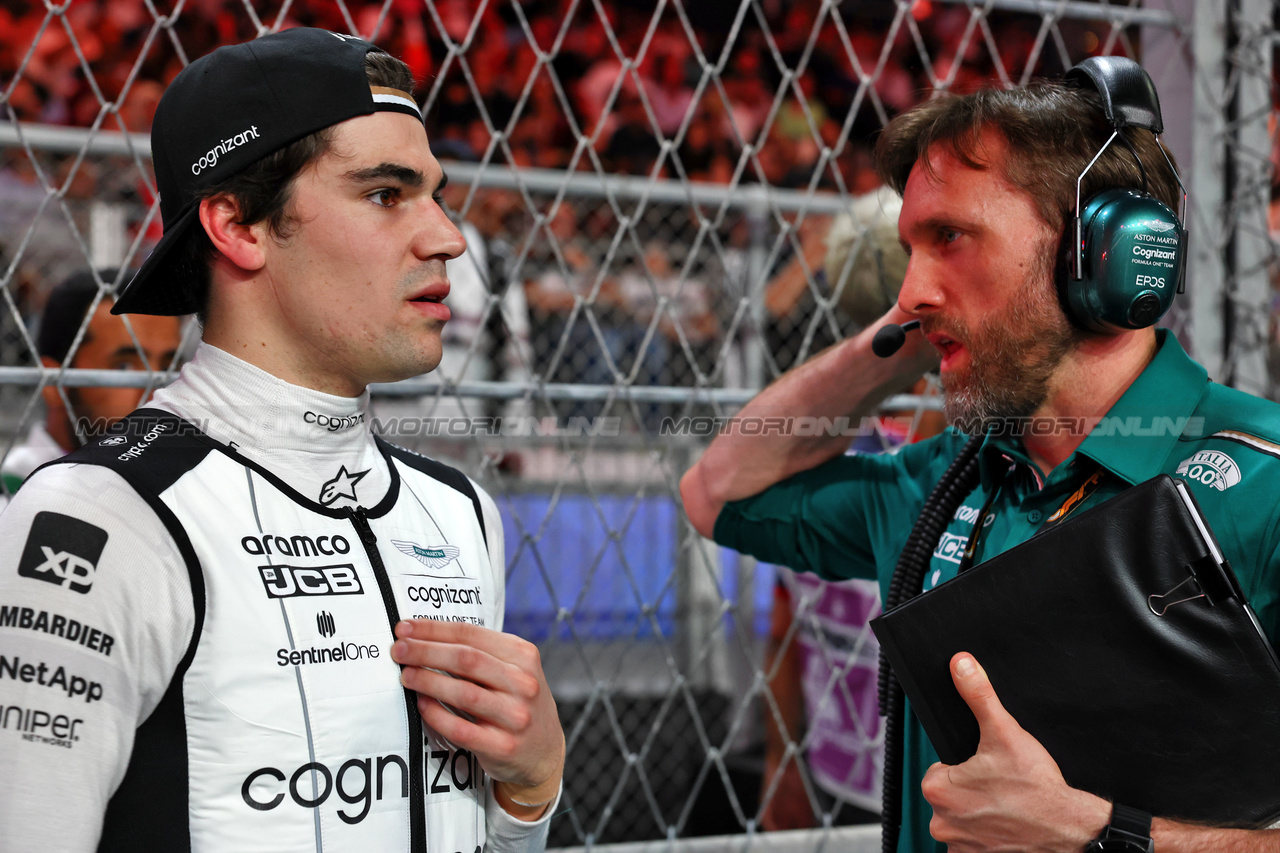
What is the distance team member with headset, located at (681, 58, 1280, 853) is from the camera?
1.05 metres

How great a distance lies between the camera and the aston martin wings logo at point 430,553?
1.15m

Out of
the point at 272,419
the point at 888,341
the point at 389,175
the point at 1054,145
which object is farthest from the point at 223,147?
the point at 1054,145

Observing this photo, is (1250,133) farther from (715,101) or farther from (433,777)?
(715,101)

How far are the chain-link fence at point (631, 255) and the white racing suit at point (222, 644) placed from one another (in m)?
0.55

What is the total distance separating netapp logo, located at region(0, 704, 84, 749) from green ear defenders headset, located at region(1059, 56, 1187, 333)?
115 centimetres

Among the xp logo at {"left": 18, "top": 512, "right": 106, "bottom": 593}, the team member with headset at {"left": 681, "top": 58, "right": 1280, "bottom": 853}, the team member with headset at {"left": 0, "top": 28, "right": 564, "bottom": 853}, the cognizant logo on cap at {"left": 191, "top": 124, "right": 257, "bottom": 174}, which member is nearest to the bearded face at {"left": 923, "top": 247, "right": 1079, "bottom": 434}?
the team member with headset at {"left": 681, "top": 58, "right": 1280, "bottom": 853}

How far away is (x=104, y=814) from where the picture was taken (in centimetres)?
90

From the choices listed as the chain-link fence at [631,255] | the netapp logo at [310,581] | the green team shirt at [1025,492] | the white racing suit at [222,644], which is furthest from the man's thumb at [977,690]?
the chain-link fence at [631,255]

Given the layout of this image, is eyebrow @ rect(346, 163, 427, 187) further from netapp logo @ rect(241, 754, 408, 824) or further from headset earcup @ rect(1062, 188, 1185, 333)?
headset earcup @ rect(1062, 188, 1185, 333)

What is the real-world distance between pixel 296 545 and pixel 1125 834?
855 millimetres

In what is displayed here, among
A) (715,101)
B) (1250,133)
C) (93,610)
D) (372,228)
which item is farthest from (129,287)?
(715,101)

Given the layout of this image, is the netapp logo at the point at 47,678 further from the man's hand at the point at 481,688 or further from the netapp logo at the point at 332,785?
the man's hand at the point at 481,688

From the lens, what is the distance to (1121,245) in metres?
1.21

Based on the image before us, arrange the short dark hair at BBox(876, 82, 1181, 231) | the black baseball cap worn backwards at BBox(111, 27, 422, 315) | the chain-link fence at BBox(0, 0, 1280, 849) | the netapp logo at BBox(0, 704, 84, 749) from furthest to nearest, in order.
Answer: the chain-link fence at BBox(0, 0, 1280, 849) < the short dark hair at BBox(876, 82, 1181, 231) < the black baseball cap worn backwards at BBox(111, 27, 422, 315) < the netapp logo at BBox(0, 704, 84, 749)
